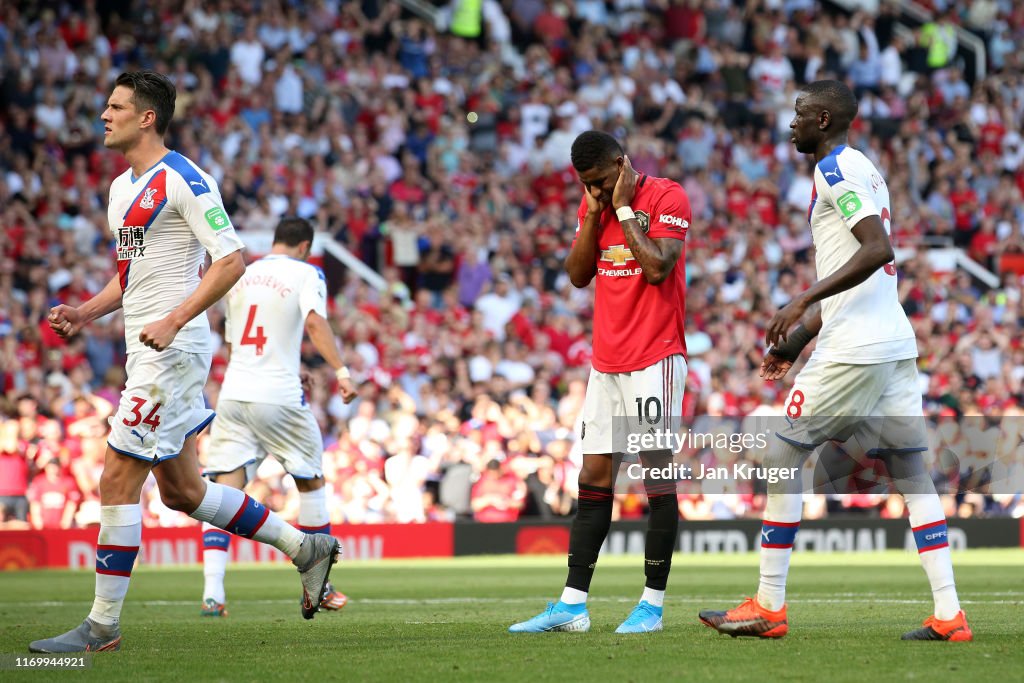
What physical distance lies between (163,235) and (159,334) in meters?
0.69

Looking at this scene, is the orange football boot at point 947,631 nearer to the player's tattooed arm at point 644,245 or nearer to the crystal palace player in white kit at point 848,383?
the crystal palace player in white kit at point 848,383

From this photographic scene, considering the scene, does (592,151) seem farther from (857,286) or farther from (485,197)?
(485,197)

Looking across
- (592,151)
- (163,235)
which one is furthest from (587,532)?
(163,235)

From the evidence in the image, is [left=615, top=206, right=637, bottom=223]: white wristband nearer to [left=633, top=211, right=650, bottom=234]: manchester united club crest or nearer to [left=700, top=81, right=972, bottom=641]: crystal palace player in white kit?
[left=633, top=211, right=650, bottom=234]: manchester united club crest

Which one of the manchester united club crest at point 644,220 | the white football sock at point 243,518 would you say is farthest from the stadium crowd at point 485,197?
the manchester united club crest at point 644,220

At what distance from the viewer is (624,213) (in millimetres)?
7785

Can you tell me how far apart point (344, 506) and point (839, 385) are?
11.6m

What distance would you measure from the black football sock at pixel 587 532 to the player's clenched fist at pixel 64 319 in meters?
2.77

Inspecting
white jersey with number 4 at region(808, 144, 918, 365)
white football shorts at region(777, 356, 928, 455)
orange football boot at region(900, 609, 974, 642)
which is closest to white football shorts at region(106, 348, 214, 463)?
white football shorts at region(777, 356, 928, 455)

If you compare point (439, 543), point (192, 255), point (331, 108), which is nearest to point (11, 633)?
point (192, 255)

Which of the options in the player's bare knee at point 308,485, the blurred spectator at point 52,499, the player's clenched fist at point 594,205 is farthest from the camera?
the blurred spectator at point 52,499

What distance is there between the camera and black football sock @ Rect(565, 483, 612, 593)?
25.8 feet

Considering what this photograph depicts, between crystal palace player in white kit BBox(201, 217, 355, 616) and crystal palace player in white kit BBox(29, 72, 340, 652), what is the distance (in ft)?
8.70

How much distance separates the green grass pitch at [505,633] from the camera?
6211 millimetres
